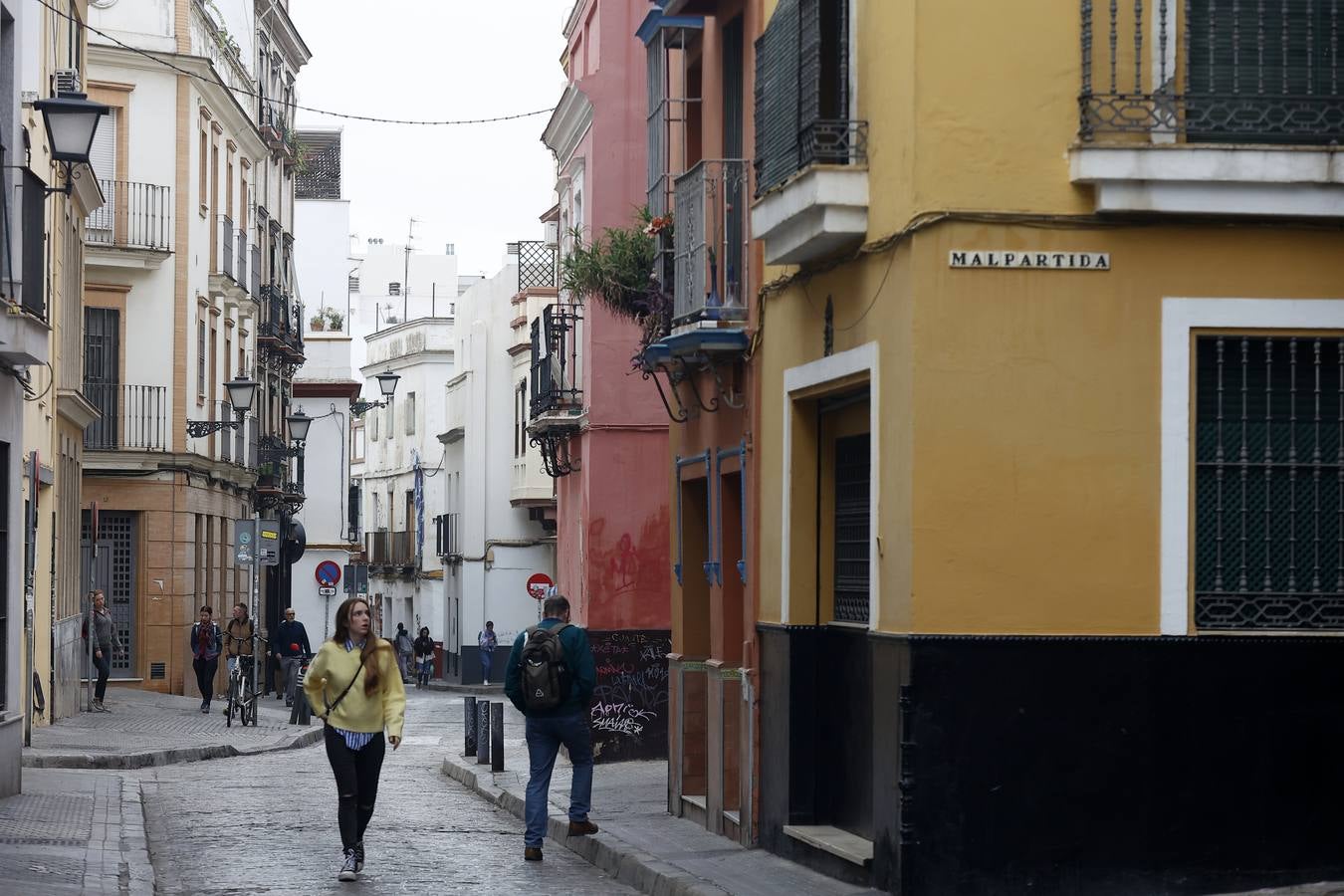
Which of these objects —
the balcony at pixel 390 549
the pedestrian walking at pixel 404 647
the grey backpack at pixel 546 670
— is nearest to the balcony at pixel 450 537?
the pedestrian walking at pixel 404 647

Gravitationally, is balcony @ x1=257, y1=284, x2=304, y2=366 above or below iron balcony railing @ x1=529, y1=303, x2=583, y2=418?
above

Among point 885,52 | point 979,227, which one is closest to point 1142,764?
point 979,227

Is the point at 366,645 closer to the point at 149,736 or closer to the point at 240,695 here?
the point at 149,736

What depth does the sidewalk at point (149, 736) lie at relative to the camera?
23.7m

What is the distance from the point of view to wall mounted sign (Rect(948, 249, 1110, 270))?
1083 cm

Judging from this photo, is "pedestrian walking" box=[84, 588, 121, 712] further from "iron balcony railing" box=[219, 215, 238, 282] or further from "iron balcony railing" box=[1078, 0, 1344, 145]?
"iron balcony railing" box=[1078, 0, 1344, 145]

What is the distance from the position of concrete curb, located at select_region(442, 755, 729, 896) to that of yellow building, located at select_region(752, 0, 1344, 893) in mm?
1819

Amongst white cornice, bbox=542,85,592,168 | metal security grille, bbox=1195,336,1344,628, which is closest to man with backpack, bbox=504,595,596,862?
metal security grille, bbox=1195,336,1344,628

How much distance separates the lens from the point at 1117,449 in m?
10.9

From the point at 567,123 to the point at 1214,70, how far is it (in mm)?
17077

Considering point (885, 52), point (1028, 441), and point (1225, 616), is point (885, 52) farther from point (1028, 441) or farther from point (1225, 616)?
point (1225, 616)

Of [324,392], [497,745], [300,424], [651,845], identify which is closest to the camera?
[651,845]

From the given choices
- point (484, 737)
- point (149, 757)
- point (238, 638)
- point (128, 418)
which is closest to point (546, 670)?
point (484, 737)

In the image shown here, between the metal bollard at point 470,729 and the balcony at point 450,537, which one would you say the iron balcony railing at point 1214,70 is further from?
the balcony at point 450,537
